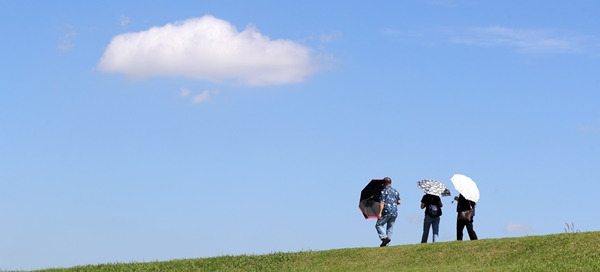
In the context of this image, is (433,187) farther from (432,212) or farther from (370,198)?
(370,198)

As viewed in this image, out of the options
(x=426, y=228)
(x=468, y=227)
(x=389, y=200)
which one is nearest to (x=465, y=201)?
(x=468, y=227)

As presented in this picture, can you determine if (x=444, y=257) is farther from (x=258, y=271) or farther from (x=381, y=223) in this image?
(x=258, y=271)

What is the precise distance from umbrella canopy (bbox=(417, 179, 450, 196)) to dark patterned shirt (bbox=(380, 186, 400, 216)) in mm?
897

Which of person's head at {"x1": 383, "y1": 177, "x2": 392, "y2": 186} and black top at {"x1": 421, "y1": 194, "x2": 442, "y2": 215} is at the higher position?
person's head at {"x1": 383, "y1": 177, "x2": 392, "y2": 186}

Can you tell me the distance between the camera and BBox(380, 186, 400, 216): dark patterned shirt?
31.3 meters

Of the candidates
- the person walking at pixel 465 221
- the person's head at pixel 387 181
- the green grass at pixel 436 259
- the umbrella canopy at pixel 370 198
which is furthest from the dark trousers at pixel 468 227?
the umbrella canopy at pixel 370 198

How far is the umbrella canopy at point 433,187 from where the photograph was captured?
31391 mm

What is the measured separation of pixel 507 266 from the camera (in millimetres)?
26422

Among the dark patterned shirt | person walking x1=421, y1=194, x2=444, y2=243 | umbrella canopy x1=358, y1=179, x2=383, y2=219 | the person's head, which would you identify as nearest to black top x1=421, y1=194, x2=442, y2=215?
person walking x1=421, y1=194, x2=444, y2=243

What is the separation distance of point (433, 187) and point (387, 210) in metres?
1.71

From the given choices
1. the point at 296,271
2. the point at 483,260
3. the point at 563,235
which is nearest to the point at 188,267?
the point at 296,271

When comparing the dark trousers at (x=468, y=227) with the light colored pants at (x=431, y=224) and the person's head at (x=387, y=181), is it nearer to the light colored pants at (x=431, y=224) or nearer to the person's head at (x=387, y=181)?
the light colored pants at (x=431, y=224)

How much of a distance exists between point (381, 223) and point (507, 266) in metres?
5.97

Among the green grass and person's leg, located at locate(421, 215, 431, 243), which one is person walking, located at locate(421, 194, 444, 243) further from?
the green grass
